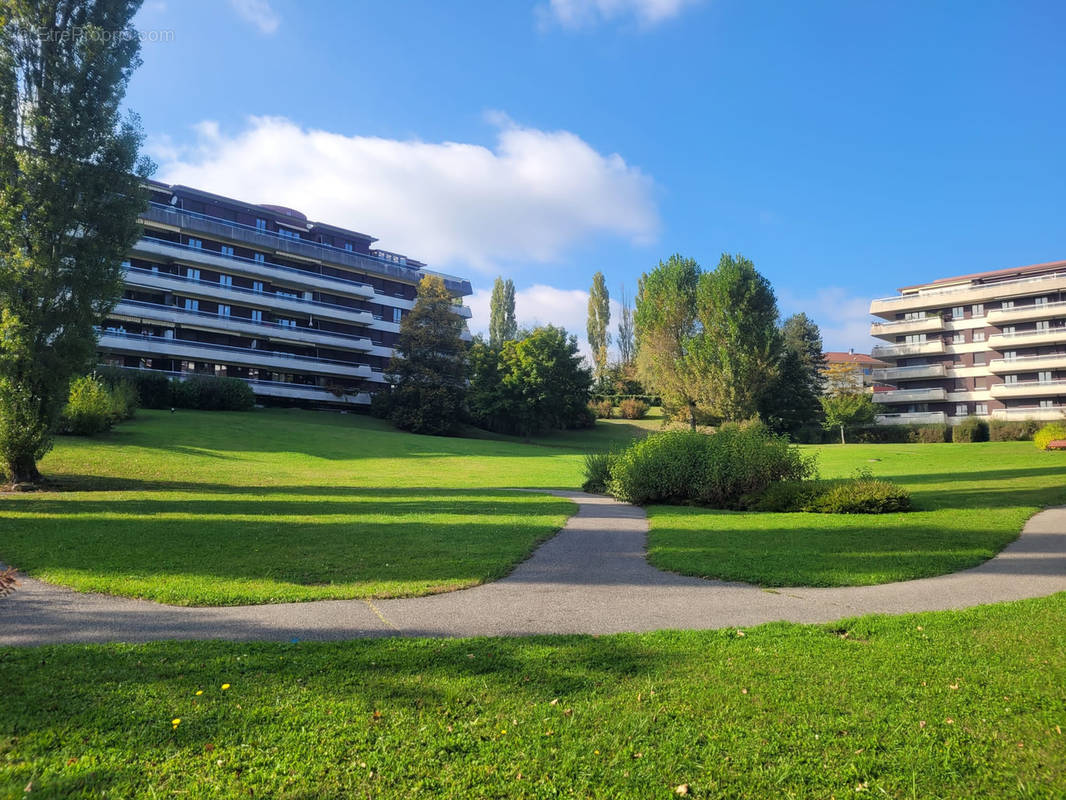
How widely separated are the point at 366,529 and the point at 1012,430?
53690mm

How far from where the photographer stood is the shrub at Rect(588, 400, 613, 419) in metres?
71.7

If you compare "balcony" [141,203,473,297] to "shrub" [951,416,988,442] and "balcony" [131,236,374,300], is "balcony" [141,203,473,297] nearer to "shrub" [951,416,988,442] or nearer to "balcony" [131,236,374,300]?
"balcony" [131,236,374,300]

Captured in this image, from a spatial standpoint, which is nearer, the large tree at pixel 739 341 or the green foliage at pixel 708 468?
the green foliage at pixel 708 468

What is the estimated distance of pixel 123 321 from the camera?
50.5m

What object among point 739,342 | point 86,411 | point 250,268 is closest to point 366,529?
point 86,411

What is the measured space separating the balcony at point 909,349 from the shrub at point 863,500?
201 ft

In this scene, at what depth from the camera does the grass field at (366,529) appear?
27.3 feet

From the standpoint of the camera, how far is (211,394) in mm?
46156

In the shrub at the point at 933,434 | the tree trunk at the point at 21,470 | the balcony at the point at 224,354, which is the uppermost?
the balcony at the point at 224,354

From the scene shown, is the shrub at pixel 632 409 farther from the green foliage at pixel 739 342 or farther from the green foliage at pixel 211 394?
the green foliage at pixel 211 394

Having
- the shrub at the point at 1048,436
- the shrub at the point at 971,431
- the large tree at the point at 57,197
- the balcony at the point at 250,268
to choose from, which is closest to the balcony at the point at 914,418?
the shrub at the point at 971,431

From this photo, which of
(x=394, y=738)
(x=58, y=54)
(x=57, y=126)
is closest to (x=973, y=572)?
(x=394, y=738)

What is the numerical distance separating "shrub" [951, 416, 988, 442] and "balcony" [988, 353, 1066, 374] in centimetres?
1410

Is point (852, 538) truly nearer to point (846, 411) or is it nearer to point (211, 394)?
point (211, 394)
